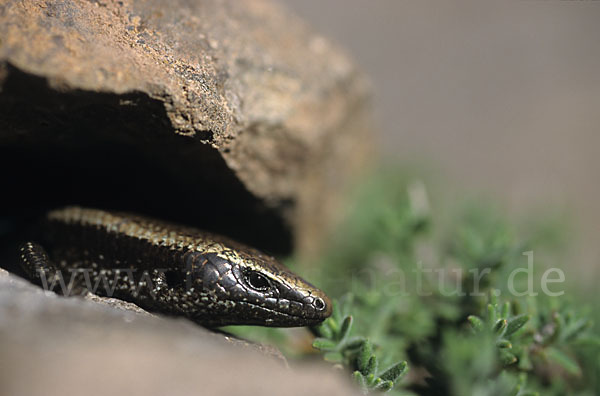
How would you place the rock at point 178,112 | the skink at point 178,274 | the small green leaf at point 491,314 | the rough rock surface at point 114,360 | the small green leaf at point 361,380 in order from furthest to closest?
the skink at point 178,274 < the small green leaf at point 491,314 < the small green leaf at point 361,380 < the rock at point 178,112 < the rough rock surface at point 114,360

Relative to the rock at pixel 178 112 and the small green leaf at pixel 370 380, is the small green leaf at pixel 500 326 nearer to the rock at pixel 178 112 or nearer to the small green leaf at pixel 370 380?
the small green leaf at pixel 370 380

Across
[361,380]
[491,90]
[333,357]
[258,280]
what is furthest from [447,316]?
[491,90]

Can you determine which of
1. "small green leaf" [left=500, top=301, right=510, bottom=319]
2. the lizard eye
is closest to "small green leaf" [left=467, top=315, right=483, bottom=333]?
"small green leaf" [left=500, top=301, right=510, bottom=319]

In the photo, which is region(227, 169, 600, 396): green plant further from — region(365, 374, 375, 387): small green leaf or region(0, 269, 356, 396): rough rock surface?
region(0, 269, 356, 396): rough rock surface

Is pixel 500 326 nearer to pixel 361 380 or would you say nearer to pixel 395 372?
pixel 395 372

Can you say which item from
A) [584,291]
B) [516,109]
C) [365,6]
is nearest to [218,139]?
[584,291]

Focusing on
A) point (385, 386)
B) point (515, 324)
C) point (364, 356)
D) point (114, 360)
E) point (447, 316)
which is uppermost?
point (447, 316)

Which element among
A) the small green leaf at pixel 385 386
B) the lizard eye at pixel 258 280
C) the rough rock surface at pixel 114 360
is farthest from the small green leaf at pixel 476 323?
the lizard eye at pixel 258 280
